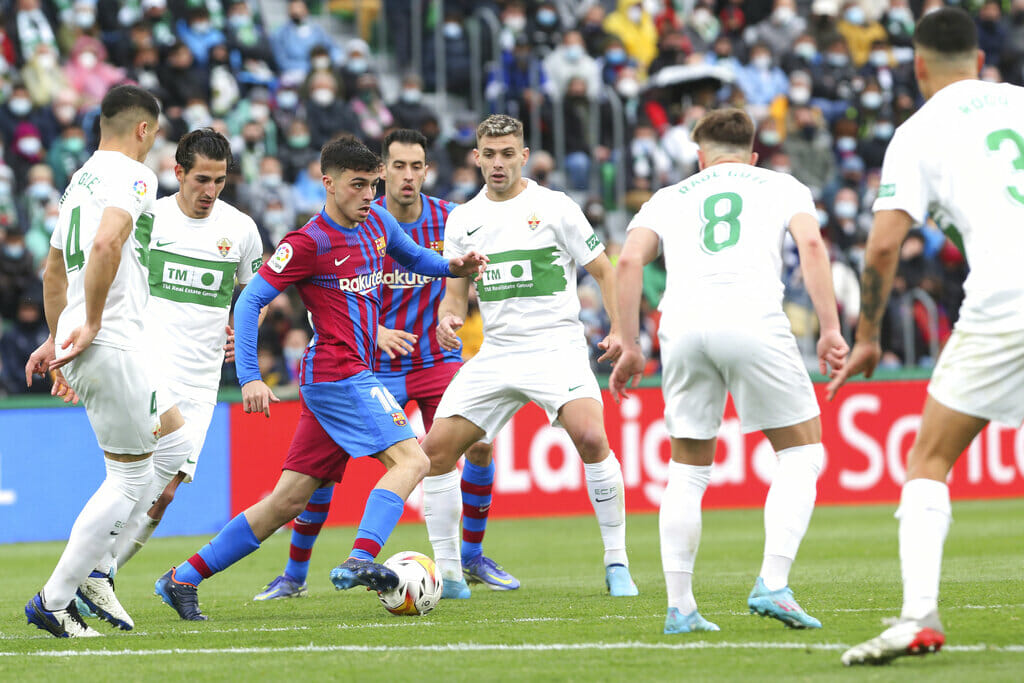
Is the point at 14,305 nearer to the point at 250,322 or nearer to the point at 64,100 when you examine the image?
the point at 64,100

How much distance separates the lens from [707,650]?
5.96m

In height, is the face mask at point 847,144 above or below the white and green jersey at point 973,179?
above

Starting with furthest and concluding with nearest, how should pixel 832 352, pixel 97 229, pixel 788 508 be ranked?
1. pixel 97 229
2. pixel 788 508
3. pixel 832 352

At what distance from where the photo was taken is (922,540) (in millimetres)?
5484

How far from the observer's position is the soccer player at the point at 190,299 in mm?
9336

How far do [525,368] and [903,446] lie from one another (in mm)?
9593

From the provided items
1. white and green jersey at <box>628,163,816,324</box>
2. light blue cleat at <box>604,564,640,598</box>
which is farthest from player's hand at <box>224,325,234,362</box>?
white and green jersey at <box>628,163,816,324</box>

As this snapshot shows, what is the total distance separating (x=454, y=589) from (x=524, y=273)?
76.3 inches

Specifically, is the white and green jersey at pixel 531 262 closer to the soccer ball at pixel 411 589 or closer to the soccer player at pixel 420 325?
the soccer player at pixel 420 325

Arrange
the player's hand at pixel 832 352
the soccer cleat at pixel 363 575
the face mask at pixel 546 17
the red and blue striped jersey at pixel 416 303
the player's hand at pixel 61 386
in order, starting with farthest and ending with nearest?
the face mask at pixel 546 17 → the red and blue striped jersey at pixel 416 303 → the player's hand at pixel 61 386 → the soccer cleat at pixel 363 575 → the player's hand at pixel 832 352

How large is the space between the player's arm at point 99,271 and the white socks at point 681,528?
2682mm

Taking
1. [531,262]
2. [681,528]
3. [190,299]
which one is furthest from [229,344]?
[681,528]

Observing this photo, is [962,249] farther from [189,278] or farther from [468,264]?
[189,278]

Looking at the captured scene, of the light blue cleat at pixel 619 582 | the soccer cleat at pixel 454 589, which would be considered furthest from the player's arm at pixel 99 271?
the light blue cleat at pixel 619 582
